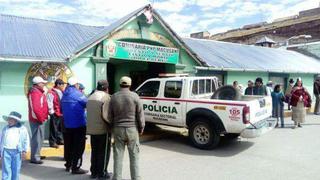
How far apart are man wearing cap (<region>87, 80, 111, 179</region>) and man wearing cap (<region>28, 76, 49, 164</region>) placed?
165 cm

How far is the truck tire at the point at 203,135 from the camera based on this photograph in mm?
8935

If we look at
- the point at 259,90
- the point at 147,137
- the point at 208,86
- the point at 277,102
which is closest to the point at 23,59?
the point at 147,137

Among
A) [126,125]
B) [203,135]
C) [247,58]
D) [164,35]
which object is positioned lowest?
[203,135]

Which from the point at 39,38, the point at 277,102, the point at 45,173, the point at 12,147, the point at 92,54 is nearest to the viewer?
the point at 12,147

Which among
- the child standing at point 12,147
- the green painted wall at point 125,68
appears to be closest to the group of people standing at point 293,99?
the green painted wall at point 125,68

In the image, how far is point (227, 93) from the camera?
9.66 m

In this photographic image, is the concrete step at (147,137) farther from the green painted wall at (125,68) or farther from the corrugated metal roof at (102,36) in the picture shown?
the green painted wall at (125,68)

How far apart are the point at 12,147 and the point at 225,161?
4.64 meters

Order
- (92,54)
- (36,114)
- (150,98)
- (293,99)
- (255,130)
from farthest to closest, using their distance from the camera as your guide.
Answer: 1. (293,99)
2. (92,54)
3. (150,98)
4. (255,130)
5. (36,114)

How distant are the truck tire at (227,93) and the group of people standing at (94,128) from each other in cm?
406

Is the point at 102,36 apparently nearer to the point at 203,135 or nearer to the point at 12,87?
the point at 12,87

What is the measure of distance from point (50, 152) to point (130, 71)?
27.4ft

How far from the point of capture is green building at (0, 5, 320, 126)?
31.4 ft

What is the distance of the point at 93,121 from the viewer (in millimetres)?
6254
